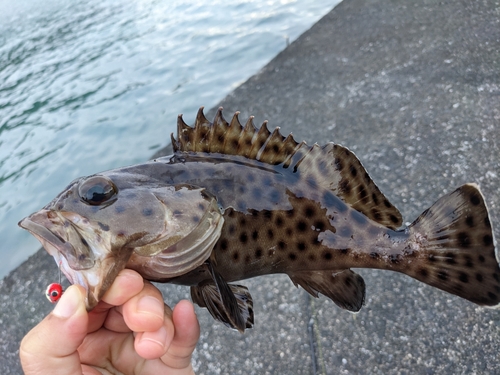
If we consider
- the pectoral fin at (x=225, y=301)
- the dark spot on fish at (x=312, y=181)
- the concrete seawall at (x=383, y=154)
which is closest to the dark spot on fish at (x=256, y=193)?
the dark spot on fish at (x=312, y=181)

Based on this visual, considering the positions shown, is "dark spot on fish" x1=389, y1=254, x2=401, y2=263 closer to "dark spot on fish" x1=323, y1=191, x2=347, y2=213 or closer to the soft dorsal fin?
the soft dorsal fin

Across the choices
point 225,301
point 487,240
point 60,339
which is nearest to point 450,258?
point 487,240

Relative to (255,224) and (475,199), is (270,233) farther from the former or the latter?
(475,199)

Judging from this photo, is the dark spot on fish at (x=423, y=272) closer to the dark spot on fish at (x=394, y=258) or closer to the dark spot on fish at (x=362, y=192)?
the dark spot on fish at (x=394, y=258)

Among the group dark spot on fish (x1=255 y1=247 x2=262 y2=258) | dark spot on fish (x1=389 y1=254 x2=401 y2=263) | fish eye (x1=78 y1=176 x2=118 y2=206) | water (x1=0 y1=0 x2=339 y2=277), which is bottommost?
water (x1=0 y1=0 x2=339 y2=277)

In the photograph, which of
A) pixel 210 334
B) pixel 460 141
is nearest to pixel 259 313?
pixel 210 334

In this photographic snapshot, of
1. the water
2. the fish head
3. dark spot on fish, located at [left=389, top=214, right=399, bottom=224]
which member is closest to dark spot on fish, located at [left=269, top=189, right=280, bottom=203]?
the fish head

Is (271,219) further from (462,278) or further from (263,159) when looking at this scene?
(462,278)
